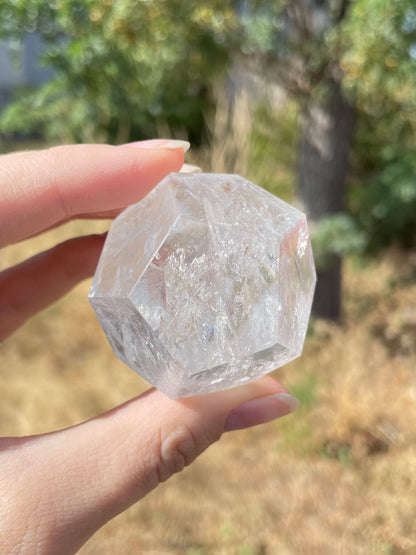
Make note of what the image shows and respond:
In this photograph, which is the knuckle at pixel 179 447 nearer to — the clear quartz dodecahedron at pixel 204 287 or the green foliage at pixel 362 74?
the clear quartz dodecahedron at pixel 204 287

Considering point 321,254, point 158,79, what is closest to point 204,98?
point 158,79

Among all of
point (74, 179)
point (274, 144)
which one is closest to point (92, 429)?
point (74, 179)

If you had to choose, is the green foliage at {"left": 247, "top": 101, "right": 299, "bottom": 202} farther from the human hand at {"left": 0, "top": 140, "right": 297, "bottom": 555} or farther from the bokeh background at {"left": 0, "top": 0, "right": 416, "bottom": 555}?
the human hand at {"left": 0, "top": 140, "right": 297, "bottom": 555}

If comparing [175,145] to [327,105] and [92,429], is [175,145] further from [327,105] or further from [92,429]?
[327,105]

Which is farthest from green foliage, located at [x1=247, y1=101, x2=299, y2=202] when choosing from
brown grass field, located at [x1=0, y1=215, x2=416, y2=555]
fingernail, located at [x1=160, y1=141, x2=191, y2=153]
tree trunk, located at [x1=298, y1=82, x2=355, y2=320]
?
fingernail, located at [x1=160, y1=141, x2=191, y2=153]

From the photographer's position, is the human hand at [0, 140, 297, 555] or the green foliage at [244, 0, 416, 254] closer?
the human hand at [0, 140, 297, 555]

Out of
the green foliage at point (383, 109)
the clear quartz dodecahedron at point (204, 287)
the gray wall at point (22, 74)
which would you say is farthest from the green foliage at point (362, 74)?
the gray wall at point (22, 74)

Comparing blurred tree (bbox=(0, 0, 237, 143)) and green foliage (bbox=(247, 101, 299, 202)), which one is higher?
Answer: blurred tree (bbox=(0, 0, 237, 143))

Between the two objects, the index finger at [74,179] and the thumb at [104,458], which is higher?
the index finger at [74,179]
